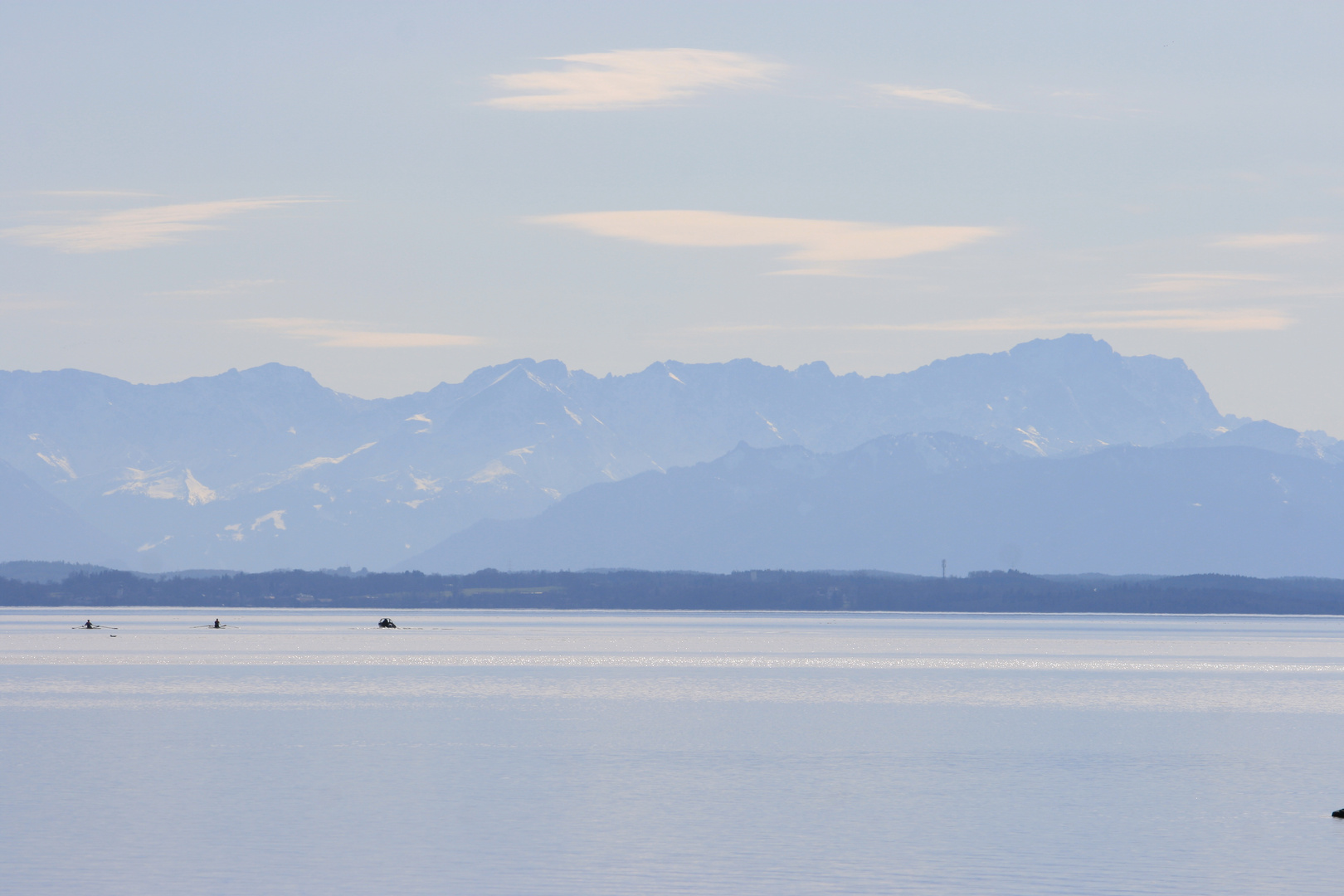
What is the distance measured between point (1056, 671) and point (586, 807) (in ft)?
392

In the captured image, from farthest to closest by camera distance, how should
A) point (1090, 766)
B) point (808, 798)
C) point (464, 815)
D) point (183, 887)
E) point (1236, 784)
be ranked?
point (1090, 766) → point (1236, 784) → point (808, 798) → point (464, 815) → point (183, 887)

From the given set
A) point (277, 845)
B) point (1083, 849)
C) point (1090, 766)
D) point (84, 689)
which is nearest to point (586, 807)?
point (277, 845)

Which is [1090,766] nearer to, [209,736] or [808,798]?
[808,798]

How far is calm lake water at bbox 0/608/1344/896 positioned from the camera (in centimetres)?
5116

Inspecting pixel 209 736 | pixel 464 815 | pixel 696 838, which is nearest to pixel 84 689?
pixel 209 736

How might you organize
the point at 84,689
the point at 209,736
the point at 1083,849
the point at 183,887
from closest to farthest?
1. the point at 183,887
2. the point at 1083,849
3. the point at 209,736
4. the point at 84,689

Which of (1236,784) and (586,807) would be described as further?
(1236,784)

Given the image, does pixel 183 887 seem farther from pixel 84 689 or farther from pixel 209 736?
pixel 84 689

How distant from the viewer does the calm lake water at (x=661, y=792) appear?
51.2 m

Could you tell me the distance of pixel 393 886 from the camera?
4897 cm

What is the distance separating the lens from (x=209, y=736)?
296 ft

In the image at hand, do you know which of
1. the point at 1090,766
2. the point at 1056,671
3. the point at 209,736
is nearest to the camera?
the point at 1090,766

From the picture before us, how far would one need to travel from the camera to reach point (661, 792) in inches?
2702

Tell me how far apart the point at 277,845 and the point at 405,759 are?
24.2 meters
